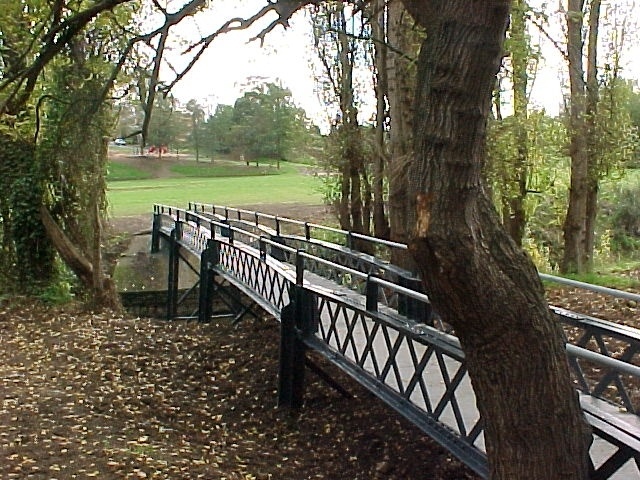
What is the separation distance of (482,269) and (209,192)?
3591 cm

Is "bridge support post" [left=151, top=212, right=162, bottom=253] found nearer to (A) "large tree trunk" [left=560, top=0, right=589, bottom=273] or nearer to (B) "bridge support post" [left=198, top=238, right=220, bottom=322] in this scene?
(B) "bridge support post" [left=198, top=238, right=220, bottom=322]

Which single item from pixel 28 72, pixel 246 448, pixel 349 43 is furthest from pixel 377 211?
pixel 28 72

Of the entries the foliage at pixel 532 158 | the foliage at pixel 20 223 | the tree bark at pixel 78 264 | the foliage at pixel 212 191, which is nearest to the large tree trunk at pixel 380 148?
the foliage at pixel 532 158

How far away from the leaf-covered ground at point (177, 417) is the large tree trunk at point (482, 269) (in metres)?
2.70

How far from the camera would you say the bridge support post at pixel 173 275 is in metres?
18.4

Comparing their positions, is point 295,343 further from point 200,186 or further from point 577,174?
point 200,186

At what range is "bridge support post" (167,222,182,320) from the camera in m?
18.4

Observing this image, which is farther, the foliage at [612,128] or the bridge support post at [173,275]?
the bridge support post at [173,275]

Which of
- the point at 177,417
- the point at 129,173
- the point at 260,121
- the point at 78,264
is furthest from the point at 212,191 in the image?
the point at 177,417

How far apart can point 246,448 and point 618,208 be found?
2213 cm

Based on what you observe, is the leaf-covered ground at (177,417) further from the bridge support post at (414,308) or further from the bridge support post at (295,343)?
the bridge support post at (414,308)

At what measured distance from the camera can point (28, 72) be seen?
187 inches

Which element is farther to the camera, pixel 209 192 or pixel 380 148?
pixel 209 192

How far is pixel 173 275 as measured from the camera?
1945 cm
